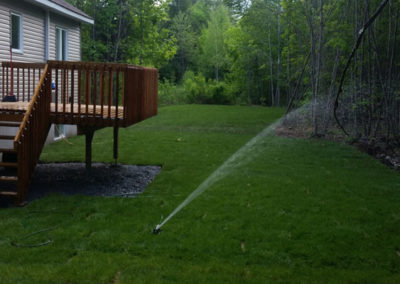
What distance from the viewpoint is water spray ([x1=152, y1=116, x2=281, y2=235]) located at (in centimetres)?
649

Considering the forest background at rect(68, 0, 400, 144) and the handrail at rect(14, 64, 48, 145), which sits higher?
the forest background at rect(68, 0, 400, 144)

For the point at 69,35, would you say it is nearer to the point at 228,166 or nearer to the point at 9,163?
the point at 228,166

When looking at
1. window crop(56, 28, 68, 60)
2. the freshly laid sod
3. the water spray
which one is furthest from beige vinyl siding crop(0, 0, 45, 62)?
the water spray

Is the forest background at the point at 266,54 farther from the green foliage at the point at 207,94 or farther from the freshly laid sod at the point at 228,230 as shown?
the freshly laid sod at the point at 228,230

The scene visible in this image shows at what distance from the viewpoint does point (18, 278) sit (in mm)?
4125

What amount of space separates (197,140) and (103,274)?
949cm

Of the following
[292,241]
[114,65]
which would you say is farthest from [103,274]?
[114,65]

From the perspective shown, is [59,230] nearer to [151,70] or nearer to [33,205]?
[33,205]

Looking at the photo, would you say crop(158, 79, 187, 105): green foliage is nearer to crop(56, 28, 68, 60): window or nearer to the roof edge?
the roof edge

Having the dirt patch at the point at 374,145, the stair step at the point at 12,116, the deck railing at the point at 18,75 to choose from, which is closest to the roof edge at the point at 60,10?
the deck railing at the point at 18,75

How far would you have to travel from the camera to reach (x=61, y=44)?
1424 cm

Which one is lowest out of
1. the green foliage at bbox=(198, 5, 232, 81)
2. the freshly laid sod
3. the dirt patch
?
the freshly laid sod

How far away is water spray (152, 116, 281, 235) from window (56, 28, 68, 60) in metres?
5.85

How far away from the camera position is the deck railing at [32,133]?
6523mm
